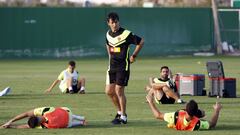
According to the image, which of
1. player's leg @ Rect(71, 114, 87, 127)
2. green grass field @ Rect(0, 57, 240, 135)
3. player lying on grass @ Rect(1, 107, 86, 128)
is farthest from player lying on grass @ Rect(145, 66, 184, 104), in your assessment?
player lying on grass @ Rect(1, 107, 86, 128)

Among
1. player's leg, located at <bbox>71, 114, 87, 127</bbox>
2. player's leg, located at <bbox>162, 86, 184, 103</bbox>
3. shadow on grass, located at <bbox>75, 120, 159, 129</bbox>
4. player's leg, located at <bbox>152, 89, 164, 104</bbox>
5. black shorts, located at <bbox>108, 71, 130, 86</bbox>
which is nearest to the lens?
player's leg, located at <bbox>71, 114, 87, 127</bbox>

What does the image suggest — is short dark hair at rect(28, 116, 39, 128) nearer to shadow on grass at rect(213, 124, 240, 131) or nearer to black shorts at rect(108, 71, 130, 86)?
black shorts at rect(108, 71, 130, 86)

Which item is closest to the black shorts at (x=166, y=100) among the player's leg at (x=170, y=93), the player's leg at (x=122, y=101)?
the player's leg at (x=170, y=93)

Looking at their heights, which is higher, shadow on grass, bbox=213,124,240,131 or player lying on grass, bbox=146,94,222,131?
player lying on grass, bbox=146,94,222,131

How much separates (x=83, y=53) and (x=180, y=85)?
26129 mm

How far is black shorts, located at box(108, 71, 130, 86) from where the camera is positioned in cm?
1736

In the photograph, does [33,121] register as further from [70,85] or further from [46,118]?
[70,85]

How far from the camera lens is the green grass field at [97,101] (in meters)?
16.1

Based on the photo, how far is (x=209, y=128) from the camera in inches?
628

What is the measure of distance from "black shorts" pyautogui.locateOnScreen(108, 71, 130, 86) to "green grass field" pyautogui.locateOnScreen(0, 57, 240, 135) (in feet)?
2.49

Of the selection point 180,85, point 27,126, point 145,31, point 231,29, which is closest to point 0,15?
point 145,31

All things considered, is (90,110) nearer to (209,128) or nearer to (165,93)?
(165,93)

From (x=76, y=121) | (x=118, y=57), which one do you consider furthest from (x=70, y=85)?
(x=76, y=121)

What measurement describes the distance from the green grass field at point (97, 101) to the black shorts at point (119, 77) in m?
0.76
